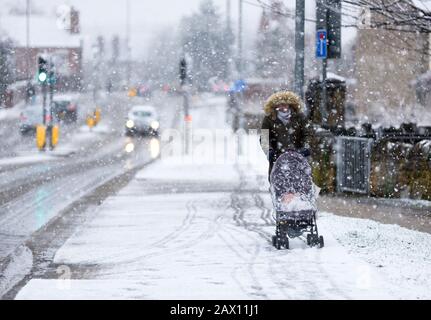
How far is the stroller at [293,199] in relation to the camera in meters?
10.5

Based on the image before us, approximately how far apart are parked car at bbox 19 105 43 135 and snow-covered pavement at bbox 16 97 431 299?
106 ft

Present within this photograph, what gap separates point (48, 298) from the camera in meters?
7.89

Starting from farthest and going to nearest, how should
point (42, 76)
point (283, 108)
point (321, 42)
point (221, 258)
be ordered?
point (42, 76) < point (321, 42) < point (283, 108) < point (221, 258)

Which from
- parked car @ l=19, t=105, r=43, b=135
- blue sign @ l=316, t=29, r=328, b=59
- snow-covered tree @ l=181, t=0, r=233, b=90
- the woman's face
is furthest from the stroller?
snow-covered tree @ l=181, t=0, r=233, b=90

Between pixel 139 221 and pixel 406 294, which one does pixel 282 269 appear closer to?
pixel 406 294

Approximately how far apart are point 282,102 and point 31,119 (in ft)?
126

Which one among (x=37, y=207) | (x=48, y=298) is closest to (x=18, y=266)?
(x=48, y=298)

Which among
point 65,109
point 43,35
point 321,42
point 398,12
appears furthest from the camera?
point 43,35

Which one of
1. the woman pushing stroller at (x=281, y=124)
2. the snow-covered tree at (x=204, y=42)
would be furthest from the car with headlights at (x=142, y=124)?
the snow-covered tree at (x=204, y=42)

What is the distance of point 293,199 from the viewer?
10.6 meters

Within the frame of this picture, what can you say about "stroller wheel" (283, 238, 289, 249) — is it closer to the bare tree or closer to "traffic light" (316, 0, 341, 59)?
the bare tree

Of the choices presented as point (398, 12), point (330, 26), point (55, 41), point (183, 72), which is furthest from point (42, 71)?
point (55, 41)

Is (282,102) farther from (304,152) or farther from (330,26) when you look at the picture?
(330,26)

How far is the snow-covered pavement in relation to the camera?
8.16 meters
